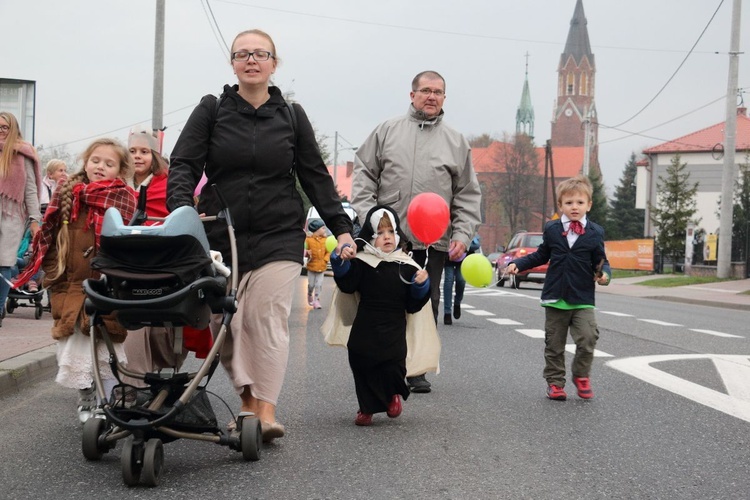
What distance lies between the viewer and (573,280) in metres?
6.95

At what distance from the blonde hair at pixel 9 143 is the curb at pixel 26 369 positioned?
1.81m

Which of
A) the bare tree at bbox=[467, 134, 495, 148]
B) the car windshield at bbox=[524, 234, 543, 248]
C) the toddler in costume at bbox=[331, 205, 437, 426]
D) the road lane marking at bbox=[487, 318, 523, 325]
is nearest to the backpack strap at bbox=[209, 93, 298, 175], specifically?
the toddler in costume at bbox=[331, 205, 437, 426]

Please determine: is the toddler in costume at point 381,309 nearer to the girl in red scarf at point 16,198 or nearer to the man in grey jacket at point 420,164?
the man in grey jacket at point 420,164

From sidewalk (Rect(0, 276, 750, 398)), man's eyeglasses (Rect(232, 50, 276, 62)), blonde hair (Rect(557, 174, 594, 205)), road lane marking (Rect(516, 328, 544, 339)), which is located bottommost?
road lane marking (Rect(516, 328, 544, 339))

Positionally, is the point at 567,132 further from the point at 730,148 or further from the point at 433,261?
the point at 433,261

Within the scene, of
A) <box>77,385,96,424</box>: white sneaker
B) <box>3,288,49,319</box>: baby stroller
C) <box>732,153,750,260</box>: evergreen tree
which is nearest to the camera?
<box>77,385,96,424</box>: white sneaker

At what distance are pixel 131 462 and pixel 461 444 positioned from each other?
1863 mm

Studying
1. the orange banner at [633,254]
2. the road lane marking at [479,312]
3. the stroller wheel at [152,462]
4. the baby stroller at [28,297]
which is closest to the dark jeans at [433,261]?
the stroller wheel at [152,462]

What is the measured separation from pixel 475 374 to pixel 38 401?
11.4 feet

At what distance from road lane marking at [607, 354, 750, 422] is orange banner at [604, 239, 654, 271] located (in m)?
44.5

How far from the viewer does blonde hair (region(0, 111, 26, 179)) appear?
8789 mm

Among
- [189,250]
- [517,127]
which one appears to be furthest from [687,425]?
[517,127]

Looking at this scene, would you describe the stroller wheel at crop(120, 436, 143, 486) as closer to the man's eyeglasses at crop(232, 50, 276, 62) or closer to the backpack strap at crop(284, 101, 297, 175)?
the backpack strap at crop(284, 101, 297, 175)

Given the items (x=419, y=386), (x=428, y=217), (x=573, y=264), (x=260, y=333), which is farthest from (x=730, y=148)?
(x=260, y=333)
